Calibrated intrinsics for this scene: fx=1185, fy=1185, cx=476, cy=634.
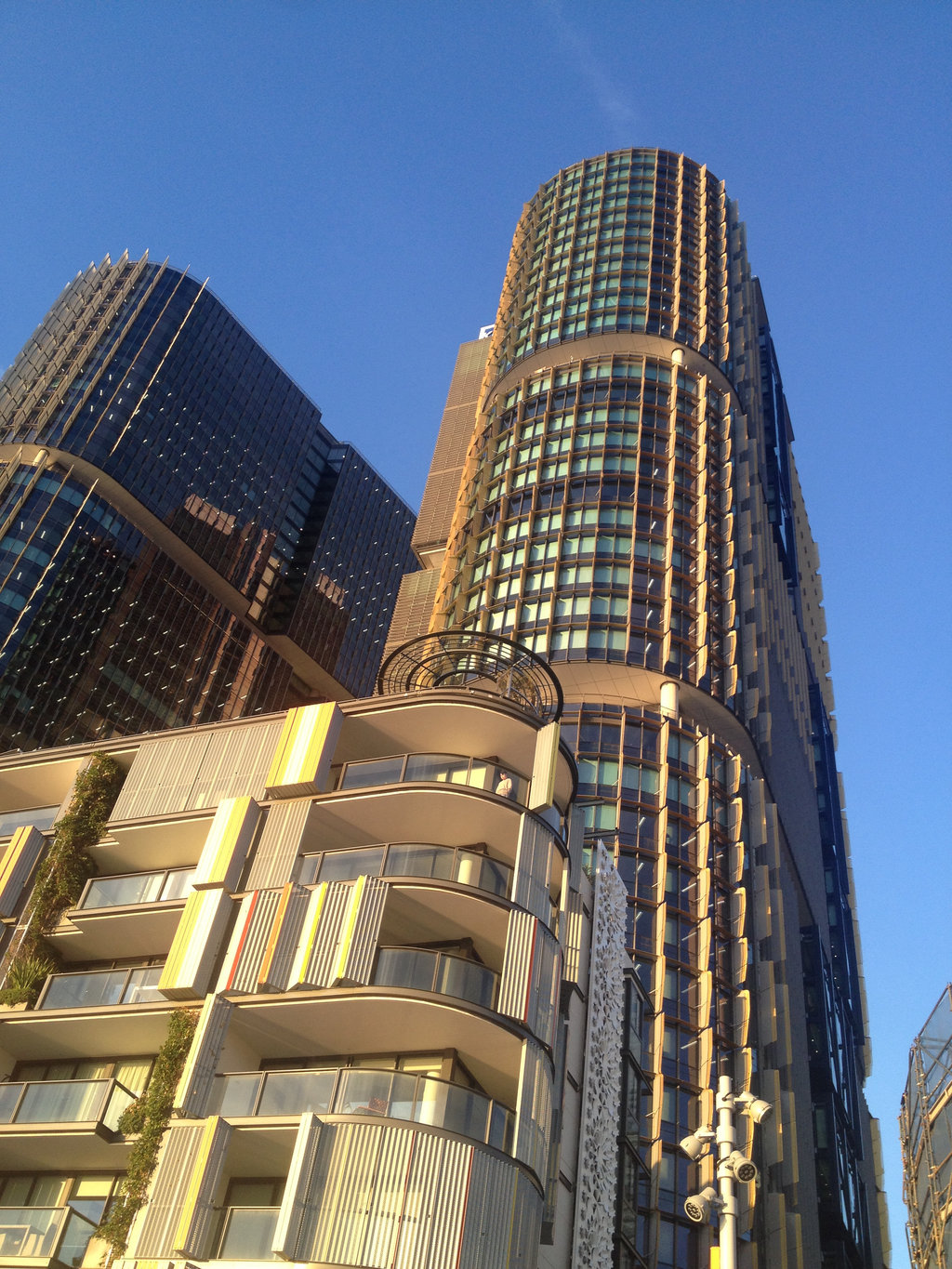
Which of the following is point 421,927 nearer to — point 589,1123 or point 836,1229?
point 589,1123

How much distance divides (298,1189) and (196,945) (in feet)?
22.3

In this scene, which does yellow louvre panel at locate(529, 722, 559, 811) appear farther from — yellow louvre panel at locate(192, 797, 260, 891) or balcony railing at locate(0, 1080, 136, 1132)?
balcony railing at locate(0, 1080, 136, 1132)

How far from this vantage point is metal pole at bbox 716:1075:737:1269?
2089 cm

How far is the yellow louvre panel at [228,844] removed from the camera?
29.3 metres

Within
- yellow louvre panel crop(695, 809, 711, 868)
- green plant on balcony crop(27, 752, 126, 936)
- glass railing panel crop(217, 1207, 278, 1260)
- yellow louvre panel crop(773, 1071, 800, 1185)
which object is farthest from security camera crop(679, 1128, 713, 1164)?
yellow louvre panel crop(695, 809, 711, 868)

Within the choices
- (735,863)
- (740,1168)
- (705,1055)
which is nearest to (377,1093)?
(740,1168)

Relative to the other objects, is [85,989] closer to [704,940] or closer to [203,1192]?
[203,1192]

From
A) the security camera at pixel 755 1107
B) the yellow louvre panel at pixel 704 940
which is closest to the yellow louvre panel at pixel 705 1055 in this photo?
the yellow louvre panel at pixel 704 940

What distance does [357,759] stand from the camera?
3347cm

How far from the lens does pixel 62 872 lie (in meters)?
32.5

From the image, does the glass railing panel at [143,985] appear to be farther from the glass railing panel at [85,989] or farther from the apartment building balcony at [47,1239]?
the apartment building balcony at [47,1239]

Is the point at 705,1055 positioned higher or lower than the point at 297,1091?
higher

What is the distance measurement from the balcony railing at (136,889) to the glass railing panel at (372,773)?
15.4 ft

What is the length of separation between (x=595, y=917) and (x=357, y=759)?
9143 mm
